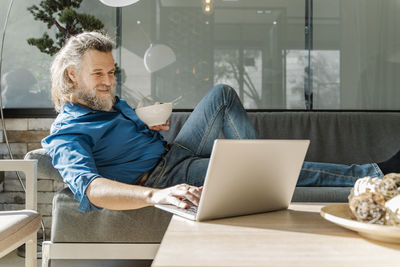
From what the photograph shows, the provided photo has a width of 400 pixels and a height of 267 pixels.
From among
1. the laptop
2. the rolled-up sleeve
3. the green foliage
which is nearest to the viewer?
the laptop

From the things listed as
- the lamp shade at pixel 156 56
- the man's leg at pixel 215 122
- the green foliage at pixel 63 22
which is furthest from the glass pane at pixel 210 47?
the man's leg at pixel 215 122

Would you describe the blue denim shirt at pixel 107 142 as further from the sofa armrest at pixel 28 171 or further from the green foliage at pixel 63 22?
the green foliage at pixel 63 22

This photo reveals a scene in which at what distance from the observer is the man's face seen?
1.88 meters

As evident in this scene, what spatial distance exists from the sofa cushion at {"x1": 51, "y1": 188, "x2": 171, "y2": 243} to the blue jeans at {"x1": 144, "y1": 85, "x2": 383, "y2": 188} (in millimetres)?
177

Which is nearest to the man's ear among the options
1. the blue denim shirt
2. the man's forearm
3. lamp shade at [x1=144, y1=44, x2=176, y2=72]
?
the blue denim shirt

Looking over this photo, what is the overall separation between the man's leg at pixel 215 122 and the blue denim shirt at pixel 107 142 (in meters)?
0.16

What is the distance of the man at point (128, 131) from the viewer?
178 centimetres

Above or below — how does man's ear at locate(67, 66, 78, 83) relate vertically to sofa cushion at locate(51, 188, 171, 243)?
above

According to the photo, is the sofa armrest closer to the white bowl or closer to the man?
the man

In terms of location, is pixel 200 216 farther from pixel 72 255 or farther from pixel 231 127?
pixel 231 127

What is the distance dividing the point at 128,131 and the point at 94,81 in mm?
273

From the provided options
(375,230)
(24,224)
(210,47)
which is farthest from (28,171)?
(210,47)

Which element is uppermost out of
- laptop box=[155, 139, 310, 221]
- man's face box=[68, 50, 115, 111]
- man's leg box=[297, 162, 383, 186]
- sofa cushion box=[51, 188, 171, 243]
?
man's face box=[68, 50, 115, 111]

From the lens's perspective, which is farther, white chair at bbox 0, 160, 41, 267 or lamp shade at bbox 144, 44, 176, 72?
lamp shade at bbox 144, 44, 176, 72
